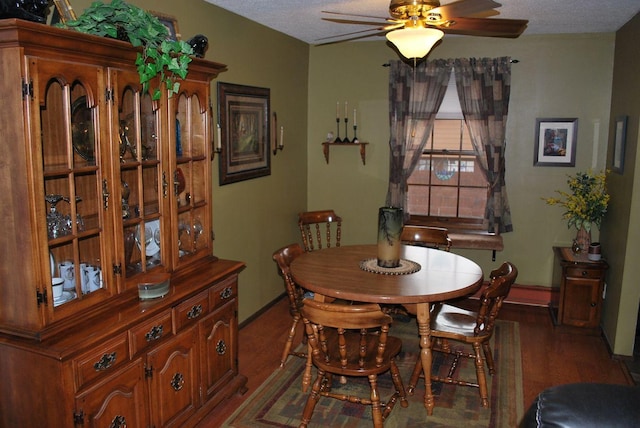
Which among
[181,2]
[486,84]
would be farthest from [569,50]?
[181,2]

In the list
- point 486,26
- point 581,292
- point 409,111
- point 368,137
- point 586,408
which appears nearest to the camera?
point 586,408

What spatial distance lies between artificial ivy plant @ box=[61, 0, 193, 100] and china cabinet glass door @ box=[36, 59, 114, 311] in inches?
7.8

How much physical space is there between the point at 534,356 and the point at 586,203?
144 cm

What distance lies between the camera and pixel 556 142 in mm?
5102

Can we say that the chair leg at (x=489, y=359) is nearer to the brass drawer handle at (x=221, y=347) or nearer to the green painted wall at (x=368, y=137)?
the green painted wall at (x=368, y=137)

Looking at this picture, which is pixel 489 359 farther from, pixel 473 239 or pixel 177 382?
pixel 177 382

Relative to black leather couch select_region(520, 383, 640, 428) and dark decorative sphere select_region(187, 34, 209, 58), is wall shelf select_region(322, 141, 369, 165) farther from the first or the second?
black leather couch select_region(520, 383, 640, 428)

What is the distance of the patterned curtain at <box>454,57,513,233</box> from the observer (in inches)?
201

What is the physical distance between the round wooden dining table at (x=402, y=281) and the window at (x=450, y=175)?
5.22 feet

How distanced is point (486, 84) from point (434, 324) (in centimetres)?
262

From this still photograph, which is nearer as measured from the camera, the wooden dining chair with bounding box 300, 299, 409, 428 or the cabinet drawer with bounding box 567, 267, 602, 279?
the wooden dining chair with bounding box 300, 299, 409, 428


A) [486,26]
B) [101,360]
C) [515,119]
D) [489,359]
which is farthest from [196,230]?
[515,119]

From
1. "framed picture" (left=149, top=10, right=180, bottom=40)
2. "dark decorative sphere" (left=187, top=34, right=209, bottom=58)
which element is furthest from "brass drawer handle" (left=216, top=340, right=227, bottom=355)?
"framed picture" (left=149, top=10, right=180, bottom=40)

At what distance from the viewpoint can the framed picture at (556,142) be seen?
5.07 m
